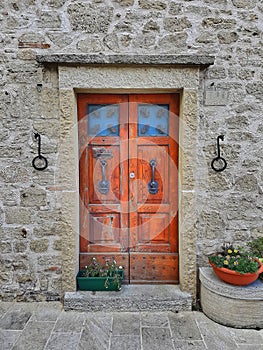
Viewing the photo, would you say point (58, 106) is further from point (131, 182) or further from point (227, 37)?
point (227, 37)

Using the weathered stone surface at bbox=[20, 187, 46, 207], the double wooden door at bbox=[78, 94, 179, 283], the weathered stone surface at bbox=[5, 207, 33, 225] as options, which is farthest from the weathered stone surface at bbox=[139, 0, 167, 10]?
the weathered stone surface at bbox=[5, 207, 33, 225]

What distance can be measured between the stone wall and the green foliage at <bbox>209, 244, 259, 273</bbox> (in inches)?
4.2

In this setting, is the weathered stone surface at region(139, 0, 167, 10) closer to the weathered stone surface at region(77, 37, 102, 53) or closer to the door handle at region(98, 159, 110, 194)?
the weathered stone surface at region(77, 37, 102, 53)

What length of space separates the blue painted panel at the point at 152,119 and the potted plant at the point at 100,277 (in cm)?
137

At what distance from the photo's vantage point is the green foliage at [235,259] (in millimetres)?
2771

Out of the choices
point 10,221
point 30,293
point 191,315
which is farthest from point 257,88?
point 30,293

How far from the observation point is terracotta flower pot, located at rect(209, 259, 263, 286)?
2758 mm

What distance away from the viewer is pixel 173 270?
3275mm

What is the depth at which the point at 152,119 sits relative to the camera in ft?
10.3

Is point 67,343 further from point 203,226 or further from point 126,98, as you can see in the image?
point 126,98

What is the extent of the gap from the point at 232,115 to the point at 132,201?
4.15 ft

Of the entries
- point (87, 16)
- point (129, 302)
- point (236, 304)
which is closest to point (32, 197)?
point (129, 302)

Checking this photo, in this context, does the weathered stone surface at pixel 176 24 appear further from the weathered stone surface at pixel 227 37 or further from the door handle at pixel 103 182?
the door handle at pixel 103 182

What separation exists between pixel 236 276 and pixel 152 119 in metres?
1.64
